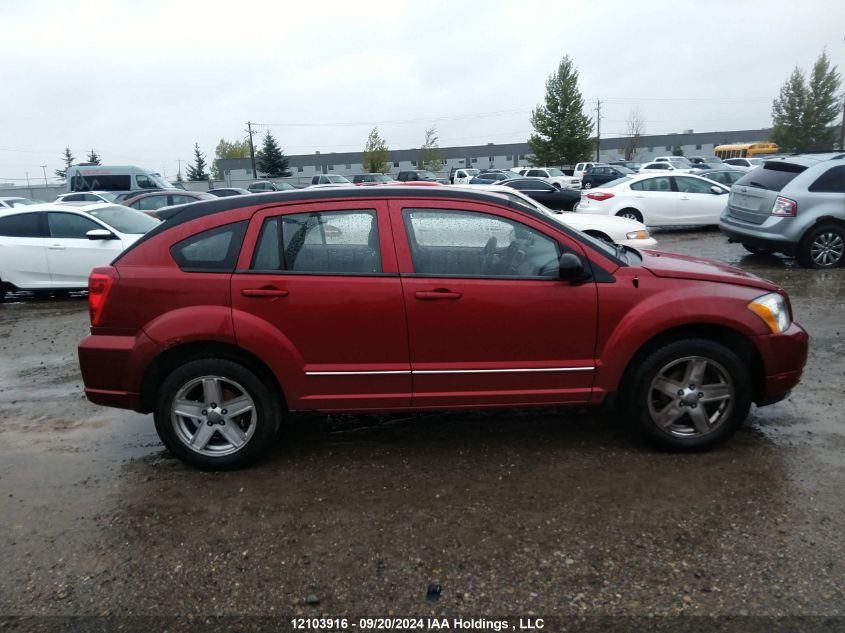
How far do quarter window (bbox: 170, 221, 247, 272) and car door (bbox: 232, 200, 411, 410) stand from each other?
7cm

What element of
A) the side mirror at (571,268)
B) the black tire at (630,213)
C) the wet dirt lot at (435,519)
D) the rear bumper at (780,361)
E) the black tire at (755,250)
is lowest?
the wet dirt lot at (435,519)

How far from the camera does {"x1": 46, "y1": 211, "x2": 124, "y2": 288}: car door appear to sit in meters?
9.82

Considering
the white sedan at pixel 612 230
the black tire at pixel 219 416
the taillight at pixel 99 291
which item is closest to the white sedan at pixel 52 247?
the white sedan at pixel 612 230

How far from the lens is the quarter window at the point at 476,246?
13.1ft

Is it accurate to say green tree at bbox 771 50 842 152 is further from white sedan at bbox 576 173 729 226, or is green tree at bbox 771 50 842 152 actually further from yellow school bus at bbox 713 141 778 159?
white sedan at bbox 576 173 729 226

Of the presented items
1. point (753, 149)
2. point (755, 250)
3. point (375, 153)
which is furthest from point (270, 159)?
point (755, 250)

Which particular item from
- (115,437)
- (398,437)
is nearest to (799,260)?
(398,437)

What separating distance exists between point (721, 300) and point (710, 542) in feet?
4.84

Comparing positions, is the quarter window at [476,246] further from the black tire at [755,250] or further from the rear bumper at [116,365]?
the black tire at [755,250]

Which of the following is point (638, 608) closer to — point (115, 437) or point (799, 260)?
point (115, 437)

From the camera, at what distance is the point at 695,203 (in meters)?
15.2

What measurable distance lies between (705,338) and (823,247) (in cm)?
770

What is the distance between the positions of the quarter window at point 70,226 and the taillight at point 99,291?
6.71 meters

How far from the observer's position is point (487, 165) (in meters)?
87.1
